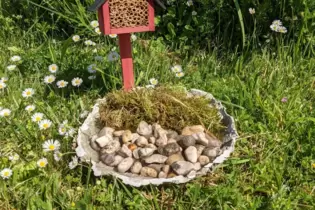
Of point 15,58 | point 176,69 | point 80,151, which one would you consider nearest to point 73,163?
point 80,151

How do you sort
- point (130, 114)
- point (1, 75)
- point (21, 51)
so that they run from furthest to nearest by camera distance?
point (21, 51), point (1, 75), point (130, 114)

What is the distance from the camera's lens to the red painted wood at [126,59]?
2080 millimetres

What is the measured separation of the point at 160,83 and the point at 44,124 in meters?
0.64

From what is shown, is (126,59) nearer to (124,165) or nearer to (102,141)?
(102,141)

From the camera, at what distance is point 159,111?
6.89 feet

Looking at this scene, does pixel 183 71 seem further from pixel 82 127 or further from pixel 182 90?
pixel 82 127

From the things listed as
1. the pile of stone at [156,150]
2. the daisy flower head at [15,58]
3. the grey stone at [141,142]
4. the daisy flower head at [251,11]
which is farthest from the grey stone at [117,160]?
the daisy flower head at [251,11]

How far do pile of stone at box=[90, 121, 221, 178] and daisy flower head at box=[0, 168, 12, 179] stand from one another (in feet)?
1.14

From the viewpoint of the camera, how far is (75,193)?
190 centimetres

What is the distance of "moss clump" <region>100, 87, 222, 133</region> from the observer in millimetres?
2080

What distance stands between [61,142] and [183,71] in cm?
85

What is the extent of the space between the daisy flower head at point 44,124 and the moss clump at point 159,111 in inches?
9.5

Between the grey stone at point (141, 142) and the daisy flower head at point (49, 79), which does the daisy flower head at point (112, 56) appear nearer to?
the daisy flower head at point (49, 79)

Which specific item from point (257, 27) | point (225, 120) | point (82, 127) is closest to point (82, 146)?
point (82, 127)
